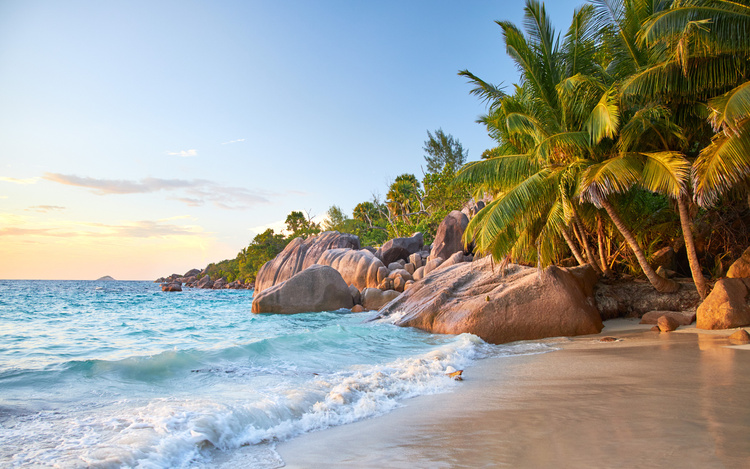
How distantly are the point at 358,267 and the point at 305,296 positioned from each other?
23.0 ft

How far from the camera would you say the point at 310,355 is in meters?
8.61

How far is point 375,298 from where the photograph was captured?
20531 millimetres

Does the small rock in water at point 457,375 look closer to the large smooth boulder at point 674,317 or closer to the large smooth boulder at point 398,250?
the large smooth boulder at point 674,317

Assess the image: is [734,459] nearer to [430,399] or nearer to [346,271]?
[430,399]

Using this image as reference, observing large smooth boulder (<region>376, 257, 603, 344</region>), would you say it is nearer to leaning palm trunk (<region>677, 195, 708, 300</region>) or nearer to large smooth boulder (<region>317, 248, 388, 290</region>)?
leaning palm trunk (<region>677, 195, 708, 300</region>)

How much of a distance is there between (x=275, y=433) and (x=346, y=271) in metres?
22.4

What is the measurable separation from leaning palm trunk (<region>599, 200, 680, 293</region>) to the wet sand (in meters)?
4.46

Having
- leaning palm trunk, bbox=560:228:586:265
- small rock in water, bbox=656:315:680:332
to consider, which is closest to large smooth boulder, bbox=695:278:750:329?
small rock in water, bbox=656:315:680:332

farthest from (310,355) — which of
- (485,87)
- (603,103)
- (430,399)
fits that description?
(485,87)

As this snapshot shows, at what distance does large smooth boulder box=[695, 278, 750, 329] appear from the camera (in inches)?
364

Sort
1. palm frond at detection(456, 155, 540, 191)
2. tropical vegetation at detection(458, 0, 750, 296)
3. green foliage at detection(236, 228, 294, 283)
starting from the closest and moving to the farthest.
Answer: tropical vegetation at detection(458, 0, 750, 296)
palm frond at detection(456, 155, 540, 191)
green foliage at detection(236, 228, 294, 283)

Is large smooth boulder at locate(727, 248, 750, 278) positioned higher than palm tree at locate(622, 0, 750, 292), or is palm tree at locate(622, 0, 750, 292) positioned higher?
palm tree at locate(622, 0, 750, 292)

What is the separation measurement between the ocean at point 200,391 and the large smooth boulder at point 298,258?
20.0 metres

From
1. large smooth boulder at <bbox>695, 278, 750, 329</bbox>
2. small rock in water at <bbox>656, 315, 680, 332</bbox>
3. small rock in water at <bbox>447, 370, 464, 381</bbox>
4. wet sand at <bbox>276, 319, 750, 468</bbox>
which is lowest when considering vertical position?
small rock in water at <bbox>447, 370, 464, 381</bbox>
